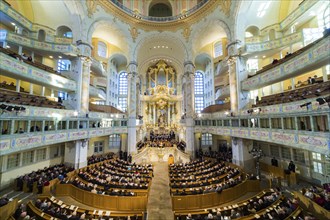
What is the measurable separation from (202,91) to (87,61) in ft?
63.2

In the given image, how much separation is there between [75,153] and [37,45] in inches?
386

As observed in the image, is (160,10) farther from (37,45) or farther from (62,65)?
(37,45)

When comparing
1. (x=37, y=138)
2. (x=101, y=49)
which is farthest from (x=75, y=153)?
(x=101, y=49)

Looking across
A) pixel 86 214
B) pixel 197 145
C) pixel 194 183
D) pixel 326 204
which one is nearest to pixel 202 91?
pixel 197 145

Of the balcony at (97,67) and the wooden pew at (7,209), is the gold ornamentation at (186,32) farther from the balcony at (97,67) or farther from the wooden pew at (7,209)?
the wooden pew at (7,209)

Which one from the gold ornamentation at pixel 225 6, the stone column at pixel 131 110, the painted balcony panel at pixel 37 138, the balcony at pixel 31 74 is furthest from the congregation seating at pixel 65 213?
the gold ornamentation at pixel 225 6

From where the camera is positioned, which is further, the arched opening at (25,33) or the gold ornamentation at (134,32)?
the gold ornamentation at (134,32)

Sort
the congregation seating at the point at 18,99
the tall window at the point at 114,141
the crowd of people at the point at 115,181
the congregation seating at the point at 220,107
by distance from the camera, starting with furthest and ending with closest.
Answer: the tall window at the point at 114,141
the congregation seating at the point at 220,107
the congregation seating at the point at 18,99
the crowd of people at the point at 115,181

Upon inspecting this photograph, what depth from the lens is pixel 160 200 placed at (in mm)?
8875

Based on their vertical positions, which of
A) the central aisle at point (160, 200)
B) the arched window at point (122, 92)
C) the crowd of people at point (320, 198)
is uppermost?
the arched window at point (122, 92)

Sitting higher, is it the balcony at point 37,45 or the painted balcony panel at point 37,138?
the balcony at point 37,45

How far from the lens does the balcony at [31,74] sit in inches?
336

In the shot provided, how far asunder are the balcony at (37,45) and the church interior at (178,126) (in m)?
0.09

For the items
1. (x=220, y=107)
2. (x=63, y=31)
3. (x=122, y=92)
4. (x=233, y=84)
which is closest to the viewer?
(x=233, y=84)
